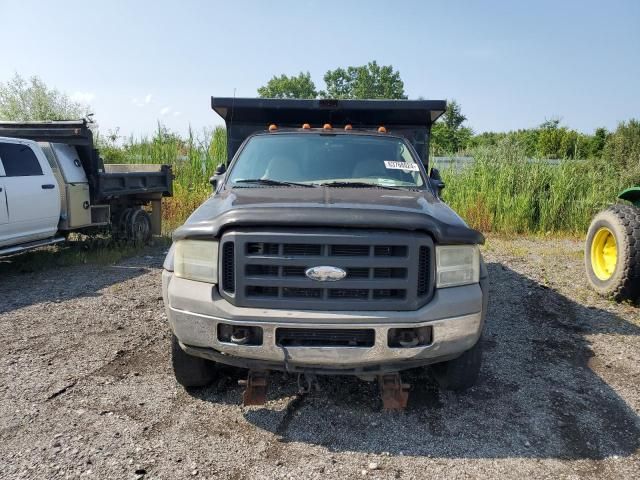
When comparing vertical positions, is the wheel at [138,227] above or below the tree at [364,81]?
below

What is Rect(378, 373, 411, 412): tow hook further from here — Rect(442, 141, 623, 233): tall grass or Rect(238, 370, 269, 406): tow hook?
Rect(442, 141, 623, 233): tall grass

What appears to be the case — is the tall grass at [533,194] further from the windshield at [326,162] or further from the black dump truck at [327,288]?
the black dump truck at [327,288]

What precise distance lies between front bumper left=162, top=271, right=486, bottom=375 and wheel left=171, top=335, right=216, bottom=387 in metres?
0.41

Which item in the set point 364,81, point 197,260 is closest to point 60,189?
point 197,260

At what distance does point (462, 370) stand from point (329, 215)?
5.02 feet

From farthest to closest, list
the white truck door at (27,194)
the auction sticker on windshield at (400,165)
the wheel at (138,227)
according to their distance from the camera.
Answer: the wheel at (138,227) < the white truck door at (27,194) < the auction sticker on windshield at (400,165)

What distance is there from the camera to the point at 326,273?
2.92 meters

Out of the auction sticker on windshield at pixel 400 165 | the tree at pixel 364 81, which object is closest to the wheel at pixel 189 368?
the auction sticker on windshield at pixel 400 165

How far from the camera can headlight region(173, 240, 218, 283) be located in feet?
9.96

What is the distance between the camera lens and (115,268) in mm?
8023

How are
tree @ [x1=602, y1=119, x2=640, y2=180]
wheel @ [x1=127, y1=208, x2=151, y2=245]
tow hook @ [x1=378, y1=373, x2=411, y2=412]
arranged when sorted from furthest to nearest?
tree @ [x1=602, y1=119, x2=640, y2=180] < wheel @ [x1=127, y1=208, x2=151, y2=245] < tow hook @ [x1=378, y1=373, x2=411, y2=412]

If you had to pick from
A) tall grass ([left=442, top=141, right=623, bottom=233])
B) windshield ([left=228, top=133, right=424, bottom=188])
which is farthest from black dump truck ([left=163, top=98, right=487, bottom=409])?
tall grass ([left=442, top=141, right=623, bottom=233])

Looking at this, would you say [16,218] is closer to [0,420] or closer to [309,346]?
[0,420]

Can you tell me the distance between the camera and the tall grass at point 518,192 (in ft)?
40.0
